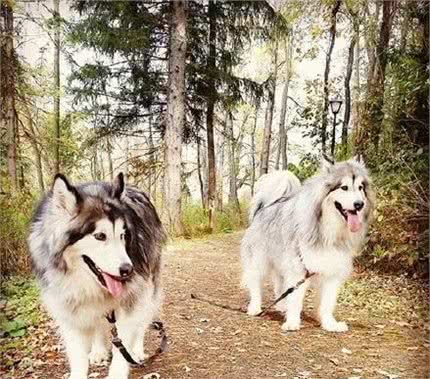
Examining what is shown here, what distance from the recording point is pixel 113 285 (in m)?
1.33

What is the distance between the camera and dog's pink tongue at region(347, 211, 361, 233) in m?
1.85

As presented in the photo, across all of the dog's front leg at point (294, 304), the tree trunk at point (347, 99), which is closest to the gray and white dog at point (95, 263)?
the dog's front leg at point (294, 304)

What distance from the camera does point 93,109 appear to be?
199 centimetres

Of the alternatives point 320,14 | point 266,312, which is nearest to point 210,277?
point 266,312

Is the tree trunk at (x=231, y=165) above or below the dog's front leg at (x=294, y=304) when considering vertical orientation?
above

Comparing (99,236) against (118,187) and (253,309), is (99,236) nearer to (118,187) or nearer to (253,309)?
(118,187)

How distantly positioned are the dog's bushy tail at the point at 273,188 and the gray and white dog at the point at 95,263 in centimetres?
71

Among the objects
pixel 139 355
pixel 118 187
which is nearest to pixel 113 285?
pixel 118 187

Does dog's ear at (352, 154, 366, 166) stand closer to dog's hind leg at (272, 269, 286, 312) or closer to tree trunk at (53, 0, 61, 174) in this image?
dog's hind leg at (272, 269, 286, 312)

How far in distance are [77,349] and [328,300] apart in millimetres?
1032

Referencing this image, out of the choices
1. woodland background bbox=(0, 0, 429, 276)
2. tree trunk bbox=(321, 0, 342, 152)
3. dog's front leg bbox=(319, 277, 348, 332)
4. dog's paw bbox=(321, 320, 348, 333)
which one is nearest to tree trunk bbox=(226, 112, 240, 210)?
woodland background bbox=(0, 0, 429, 276)

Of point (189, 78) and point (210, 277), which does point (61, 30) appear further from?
point (210, 277)

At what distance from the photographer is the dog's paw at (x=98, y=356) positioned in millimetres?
1648

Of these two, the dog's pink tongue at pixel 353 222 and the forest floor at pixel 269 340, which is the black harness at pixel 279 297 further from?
the dog's pink tongue at pixel 353 222
